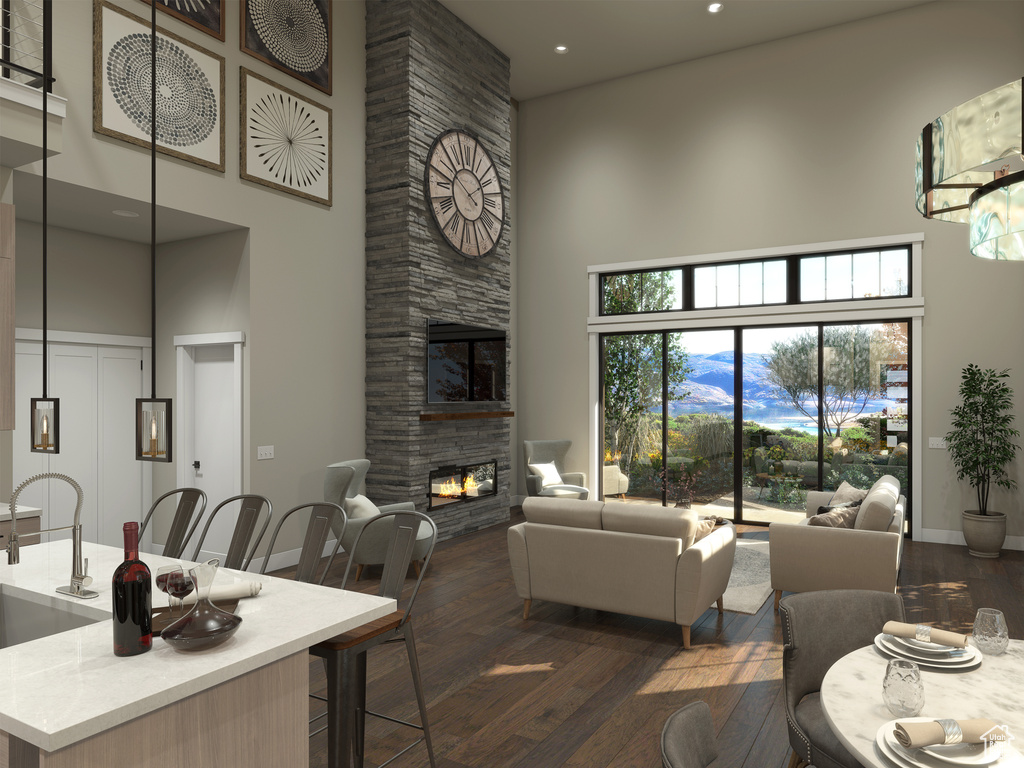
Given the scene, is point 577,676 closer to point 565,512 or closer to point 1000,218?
point 565,512

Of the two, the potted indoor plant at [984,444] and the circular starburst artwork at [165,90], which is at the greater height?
the circular starburst artwork at [165,90]

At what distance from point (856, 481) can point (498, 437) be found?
3976 mm

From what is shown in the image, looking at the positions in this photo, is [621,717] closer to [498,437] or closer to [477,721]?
[477,721]

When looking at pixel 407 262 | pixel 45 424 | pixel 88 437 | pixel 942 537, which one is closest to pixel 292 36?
pixel 407 262

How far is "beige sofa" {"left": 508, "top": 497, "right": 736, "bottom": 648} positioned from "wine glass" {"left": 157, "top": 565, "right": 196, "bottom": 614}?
2.77 meters

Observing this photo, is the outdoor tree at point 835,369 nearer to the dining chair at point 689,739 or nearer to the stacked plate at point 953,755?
the stacked plate at point 953,755

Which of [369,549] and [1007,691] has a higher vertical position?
[1007,691]

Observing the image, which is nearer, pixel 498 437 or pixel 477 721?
pixel 477 721

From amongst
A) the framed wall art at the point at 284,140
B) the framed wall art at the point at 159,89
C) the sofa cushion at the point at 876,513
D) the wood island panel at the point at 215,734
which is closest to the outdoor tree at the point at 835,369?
the sofa cushion at the point at 876,513

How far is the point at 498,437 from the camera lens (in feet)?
25.8

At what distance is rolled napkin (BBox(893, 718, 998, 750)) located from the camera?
4.77 feet

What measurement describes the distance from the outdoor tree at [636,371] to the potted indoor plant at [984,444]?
9.39 feet

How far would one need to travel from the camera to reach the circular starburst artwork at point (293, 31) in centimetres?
569

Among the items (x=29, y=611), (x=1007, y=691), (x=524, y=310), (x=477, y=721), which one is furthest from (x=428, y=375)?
(x=1007, y=691)
